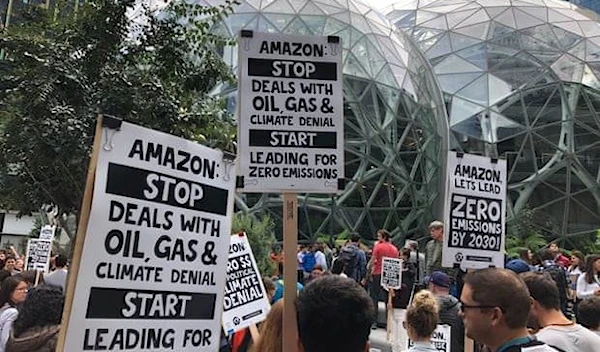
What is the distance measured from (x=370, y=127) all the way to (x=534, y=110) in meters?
12.3

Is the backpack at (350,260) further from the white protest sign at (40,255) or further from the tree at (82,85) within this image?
the white protest sign at (40,255)

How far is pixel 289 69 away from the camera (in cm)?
410

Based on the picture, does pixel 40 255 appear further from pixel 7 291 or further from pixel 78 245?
pixel 78 245

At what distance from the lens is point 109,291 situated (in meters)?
3.01

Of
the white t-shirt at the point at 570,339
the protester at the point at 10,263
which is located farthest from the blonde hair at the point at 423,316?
the protester at the point at 10,263

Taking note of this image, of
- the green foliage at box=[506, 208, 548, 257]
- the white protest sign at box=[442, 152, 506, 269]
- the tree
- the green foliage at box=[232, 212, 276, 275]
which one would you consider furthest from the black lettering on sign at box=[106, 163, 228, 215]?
the green foliage at box=[506, 208, 548, 257]

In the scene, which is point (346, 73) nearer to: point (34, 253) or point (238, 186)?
point (34, 253)

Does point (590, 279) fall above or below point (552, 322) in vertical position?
above

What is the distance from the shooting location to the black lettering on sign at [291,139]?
3904 mm

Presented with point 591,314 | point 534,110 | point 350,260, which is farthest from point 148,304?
point 534,110

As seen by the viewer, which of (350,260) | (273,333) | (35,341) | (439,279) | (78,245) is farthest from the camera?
(350,260)

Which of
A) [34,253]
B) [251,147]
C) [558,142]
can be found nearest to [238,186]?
[251,147]

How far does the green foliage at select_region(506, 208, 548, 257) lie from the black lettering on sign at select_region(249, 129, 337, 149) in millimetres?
25613

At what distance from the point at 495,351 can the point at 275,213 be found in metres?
21.3
